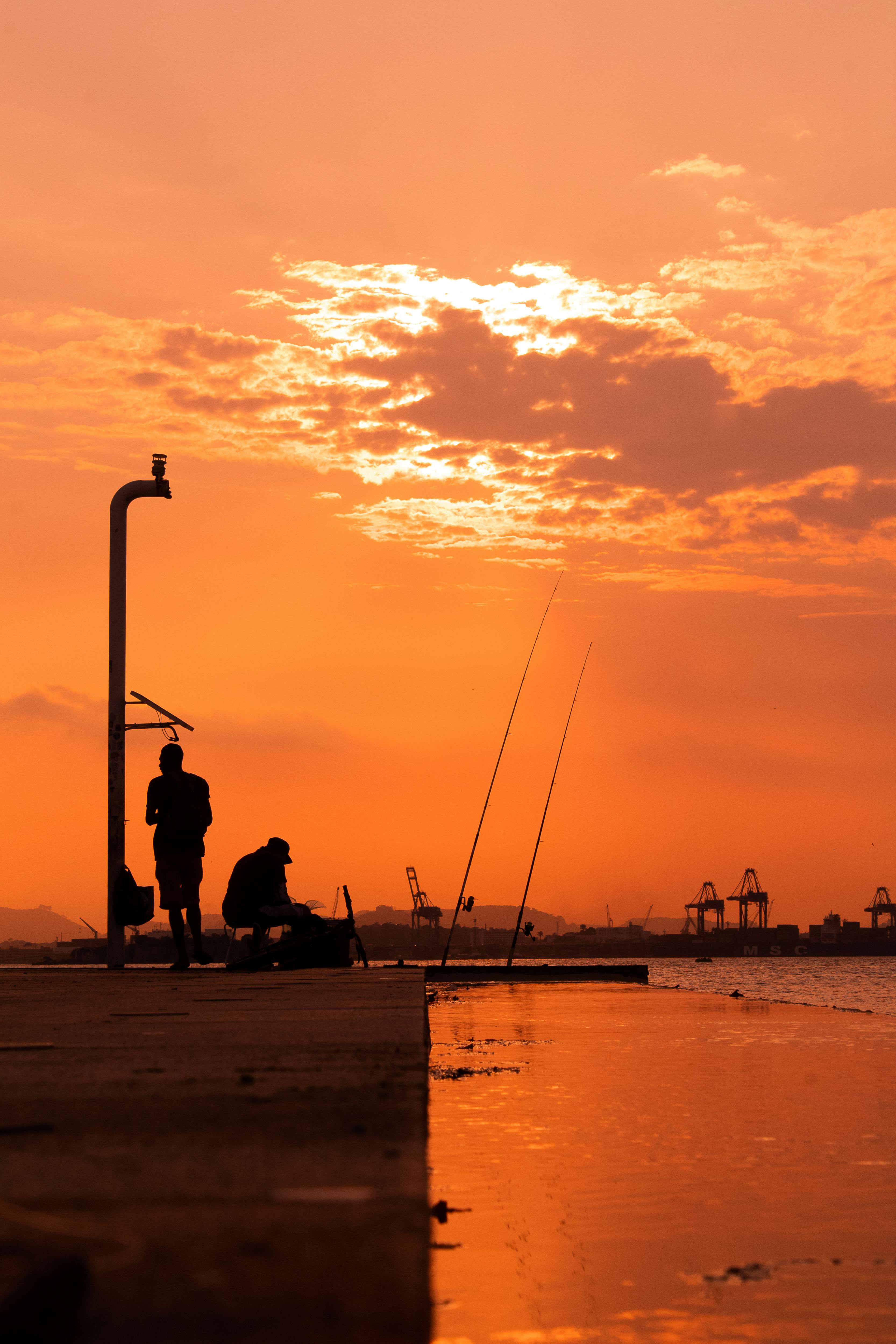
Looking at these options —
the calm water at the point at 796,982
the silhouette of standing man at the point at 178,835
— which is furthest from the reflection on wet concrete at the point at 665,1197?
the calm water at the point at 796,982

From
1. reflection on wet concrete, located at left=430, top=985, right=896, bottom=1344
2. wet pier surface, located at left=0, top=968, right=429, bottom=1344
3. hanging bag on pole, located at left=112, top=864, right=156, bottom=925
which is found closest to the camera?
wet pier surface, located at left=0, top=968, right=429, bottom=1344

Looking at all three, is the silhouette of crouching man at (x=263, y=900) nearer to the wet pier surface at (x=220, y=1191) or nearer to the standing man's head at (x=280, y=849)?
the standing man's head at (x=280, y=849)

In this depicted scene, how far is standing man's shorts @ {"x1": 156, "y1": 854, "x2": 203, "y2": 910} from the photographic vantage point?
9.89 metres

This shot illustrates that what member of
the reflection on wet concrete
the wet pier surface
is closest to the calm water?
the reflection on wet concrete

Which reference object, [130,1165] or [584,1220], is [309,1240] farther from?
[584,1220]

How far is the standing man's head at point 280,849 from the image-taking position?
10.6m

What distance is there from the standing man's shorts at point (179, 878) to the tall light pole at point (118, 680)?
1.27 metres

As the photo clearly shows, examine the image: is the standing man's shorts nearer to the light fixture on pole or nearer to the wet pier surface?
the light fixture on pole

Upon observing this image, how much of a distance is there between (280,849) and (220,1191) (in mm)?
9294

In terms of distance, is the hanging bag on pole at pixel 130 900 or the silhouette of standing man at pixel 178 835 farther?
the hanging bag on pole at pixel 130 900

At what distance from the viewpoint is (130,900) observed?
10844 mm

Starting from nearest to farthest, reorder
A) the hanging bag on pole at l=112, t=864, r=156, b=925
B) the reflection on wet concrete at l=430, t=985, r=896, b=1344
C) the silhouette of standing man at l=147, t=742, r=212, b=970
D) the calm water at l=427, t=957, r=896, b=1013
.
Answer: the reflection on wet concrete at l=430, t=985, r=896, b=1344 < the silhouette of standing man at l=147, t=742, r=212, b=970 < the hanging bag on pole at l=112, t=864, r=156, b=925 < the calm water at l=427, t=957, r=896, b=1013

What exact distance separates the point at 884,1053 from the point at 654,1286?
4.17 meters

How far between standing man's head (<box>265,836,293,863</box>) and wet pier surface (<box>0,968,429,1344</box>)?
7.52m
